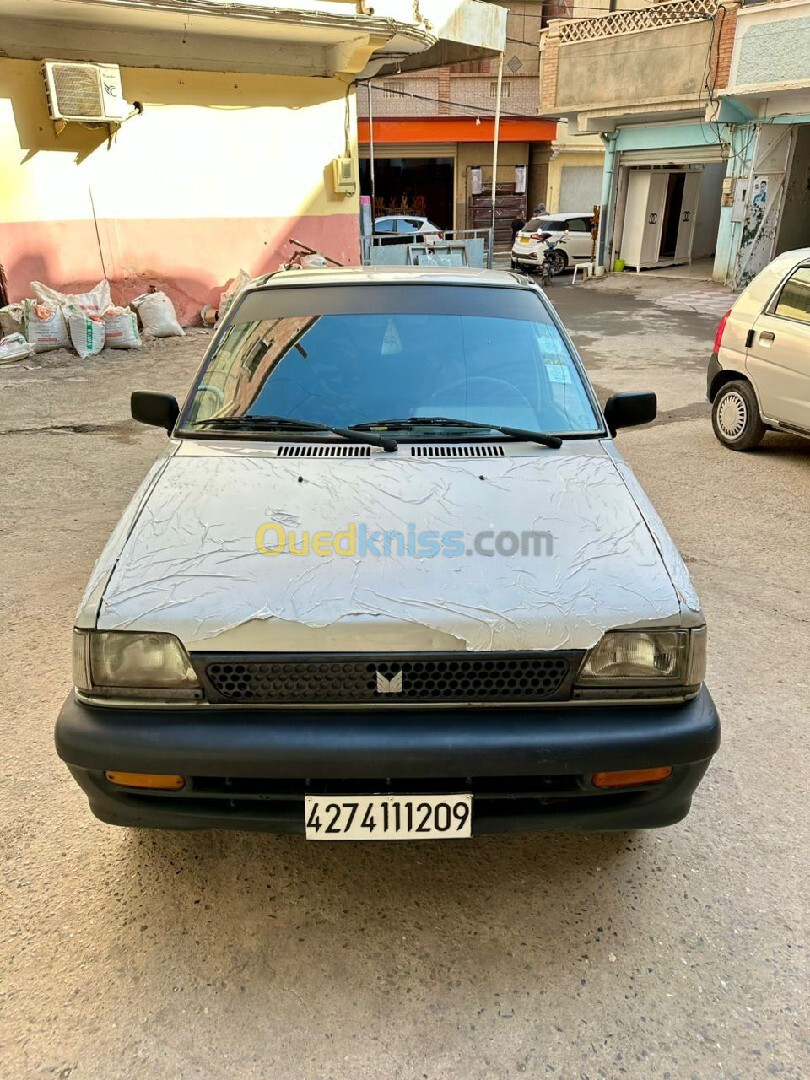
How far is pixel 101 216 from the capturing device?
11.2 meters

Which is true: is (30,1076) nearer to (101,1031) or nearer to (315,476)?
(101,1031)

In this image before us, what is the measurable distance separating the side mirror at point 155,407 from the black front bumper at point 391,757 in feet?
4.92

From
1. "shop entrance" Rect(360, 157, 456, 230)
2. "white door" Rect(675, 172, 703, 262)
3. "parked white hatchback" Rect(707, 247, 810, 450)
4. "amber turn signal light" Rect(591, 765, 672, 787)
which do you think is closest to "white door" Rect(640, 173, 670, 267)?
"white door" Rect(675, 172, 703, 262)

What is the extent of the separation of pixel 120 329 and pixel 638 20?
13895 millimetres

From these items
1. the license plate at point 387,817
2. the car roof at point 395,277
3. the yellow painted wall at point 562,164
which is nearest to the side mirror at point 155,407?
the car roof at point 395,277

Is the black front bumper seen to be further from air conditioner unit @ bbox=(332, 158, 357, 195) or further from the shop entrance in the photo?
the shop entrance

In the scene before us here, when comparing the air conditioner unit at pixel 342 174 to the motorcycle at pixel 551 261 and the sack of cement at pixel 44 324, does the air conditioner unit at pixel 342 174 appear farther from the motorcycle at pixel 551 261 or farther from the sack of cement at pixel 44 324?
the motorcycle at pixel 551 261

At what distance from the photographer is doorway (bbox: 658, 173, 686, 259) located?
21347 millimetres

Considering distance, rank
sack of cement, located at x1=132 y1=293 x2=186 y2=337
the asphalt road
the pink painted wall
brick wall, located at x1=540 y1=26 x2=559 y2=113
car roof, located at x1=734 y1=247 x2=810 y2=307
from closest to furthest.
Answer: the asphalt road, car roof, located at x1=734 y1=247 x2=810 y2=307, the pink painted wall, sack of cement, located at x1=132 y1=293 x2=186 y2=337, brick wall, located at x1=540 y1=26 x2=559 y2=113

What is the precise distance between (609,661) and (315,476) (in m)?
1.08

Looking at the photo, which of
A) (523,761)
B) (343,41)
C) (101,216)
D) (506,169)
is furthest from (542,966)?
(506,169)

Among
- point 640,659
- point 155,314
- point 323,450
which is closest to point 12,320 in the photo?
point 155,314

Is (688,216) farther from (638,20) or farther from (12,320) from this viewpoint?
(12,320)

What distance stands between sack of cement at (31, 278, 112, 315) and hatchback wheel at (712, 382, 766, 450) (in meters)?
8.10
